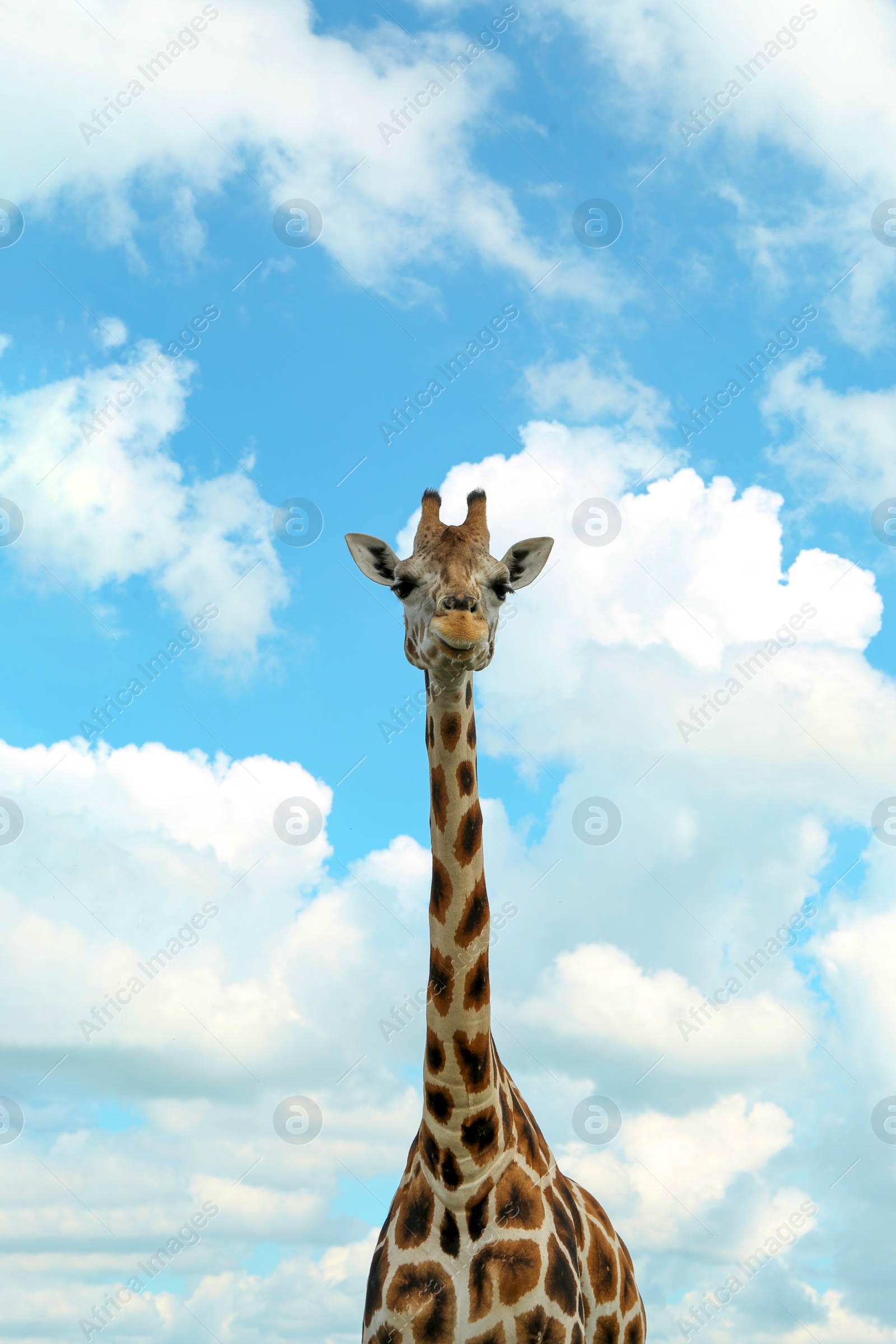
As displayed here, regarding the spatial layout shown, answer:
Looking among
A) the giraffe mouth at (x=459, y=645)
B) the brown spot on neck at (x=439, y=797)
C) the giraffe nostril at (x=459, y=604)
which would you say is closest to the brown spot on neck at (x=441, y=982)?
the brown spot on neck at (x=439, y=797)

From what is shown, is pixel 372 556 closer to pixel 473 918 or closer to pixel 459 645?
pixel 459 645

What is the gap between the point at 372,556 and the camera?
11.8m

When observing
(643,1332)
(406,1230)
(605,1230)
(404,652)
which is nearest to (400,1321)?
(406,1230)

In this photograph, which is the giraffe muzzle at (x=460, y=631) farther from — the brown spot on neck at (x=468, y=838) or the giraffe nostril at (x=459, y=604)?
the brown spot on neck at (x=468, y=838)

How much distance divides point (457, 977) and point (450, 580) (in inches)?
134

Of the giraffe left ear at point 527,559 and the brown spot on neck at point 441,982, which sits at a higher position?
the giraffe left ear at point 527,559

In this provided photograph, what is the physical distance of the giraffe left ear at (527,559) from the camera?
478 inches

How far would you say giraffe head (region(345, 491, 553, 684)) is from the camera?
961 centimetres

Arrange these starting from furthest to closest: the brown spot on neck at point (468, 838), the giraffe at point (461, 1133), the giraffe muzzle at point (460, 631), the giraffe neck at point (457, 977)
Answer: the brown spot on neck at point (468, 838) < the giraffe neck at point (457, 977) < the giraffe at point (461, 1133) < the giraffe muzzle at point (460, 631)

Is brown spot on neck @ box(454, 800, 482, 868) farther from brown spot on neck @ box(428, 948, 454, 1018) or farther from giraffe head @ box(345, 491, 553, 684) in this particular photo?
giraffe head @ box(345, 491, 553, 684)

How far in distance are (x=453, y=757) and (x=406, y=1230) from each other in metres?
4.09

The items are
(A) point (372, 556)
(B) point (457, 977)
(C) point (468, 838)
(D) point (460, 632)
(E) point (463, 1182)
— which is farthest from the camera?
(A) point (372, 556)

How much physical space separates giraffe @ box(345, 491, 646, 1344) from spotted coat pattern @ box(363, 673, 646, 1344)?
0.01 metres

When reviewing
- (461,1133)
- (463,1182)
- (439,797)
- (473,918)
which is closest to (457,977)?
(473,918)
